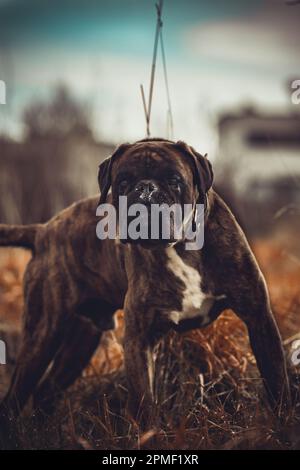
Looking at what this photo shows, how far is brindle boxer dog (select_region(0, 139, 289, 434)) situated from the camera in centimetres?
246

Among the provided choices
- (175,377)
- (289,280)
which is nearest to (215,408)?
(175,377)

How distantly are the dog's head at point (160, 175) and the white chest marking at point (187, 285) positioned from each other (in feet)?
0.71

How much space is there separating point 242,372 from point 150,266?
1022mm

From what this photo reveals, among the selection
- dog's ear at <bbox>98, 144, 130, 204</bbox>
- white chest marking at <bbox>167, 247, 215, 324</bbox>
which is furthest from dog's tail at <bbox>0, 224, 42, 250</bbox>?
white chest marking at <bbox>167, 247, 215, 324</bbox>

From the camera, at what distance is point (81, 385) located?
3.58m

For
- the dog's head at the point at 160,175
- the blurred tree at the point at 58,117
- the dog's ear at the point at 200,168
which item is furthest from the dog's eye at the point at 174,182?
the blurred tree at the point at 58,117

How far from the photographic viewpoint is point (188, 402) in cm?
308

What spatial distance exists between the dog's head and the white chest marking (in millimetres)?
215

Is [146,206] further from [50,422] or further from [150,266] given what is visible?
[50,422]

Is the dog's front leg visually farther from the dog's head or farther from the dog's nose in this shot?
the dog's nose

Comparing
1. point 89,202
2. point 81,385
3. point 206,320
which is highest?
point 89,202

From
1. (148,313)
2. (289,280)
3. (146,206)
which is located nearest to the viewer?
(146,206)

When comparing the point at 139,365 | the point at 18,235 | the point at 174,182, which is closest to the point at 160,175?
the point at 174,182

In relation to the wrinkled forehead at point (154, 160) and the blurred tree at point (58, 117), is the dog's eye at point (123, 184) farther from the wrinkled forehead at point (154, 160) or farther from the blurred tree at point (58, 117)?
→ the blurred tree at point (58, 117)
